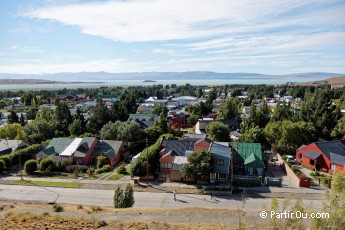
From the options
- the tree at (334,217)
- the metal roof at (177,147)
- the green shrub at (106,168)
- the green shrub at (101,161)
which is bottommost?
the green shrub at (106,168)

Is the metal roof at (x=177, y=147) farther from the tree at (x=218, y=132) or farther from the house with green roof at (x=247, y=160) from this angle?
the tree at (x=218, y=132)

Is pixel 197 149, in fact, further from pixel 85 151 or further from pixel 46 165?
pixel 46 165

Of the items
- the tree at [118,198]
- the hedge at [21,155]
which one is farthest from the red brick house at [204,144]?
the hedge at [21,155]

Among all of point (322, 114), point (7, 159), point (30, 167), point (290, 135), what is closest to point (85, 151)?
point (30, 167)

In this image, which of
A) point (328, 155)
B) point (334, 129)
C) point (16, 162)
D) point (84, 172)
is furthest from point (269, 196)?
Answer: point (16, 162)

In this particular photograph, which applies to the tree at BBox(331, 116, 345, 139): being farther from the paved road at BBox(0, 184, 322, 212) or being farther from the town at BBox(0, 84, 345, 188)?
the paved road at BBox(0, 184, 322, 212)

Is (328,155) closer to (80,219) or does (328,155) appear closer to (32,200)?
(80,219)

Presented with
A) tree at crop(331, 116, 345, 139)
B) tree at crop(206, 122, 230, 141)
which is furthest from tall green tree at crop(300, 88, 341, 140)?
tree at crop(206, 122, 230, 141)
